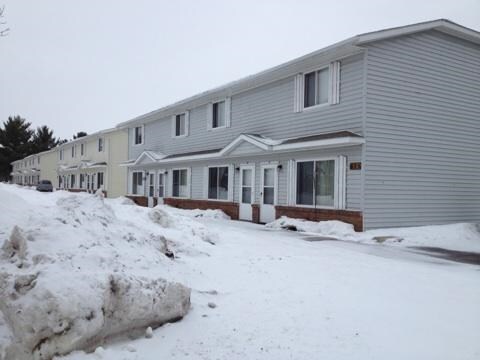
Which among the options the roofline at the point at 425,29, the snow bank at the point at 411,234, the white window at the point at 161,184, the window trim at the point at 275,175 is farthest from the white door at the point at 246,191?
the white window at the point at 161,184

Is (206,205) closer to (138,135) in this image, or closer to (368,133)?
(368,133)

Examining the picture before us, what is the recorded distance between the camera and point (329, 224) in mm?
13469

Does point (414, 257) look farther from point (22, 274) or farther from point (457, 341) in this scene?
point (22, 274)

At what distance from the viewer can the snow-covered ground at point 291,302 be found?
13.9ft

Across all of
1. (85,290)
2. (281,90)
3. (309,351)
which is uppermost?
(281,90)

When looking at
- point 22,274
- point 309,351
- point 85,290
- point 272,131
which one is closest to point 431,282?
point 309,351

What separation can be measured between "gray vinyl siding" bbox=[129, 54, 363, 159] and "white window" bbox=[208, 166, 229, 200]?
119 cm

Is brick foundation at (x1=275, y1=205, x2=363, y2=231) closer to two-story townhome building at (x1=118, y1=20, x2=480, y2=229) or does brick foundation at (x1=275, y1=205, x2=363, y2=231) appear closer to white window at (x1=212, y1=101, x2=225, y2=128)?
two-story townhome building at (x1=118, y1=20, x2=480, y2=229)

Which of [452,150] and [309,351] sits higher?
[452,150]

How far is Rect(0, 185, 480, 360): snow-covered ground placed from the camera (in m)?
4.25

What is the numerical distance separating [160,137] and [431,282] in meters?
21.6

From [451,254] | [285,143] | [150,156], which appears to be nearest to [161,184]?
[150,156]

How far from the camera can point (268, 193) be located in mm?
16984

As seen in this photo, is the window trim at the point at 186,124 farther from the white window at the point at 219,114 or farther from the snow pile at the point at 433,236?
the snow pile at the point at 433,236
